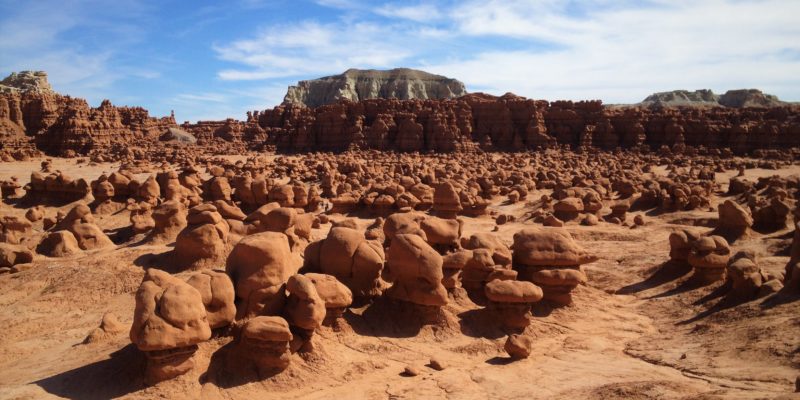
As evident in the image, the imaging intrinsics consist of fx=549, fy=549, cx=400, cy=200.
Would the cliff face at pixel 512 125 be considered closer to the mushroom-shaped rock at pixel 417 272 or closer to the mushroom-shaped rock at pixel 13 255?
the mushroom-shaped rock at pixel 13 255

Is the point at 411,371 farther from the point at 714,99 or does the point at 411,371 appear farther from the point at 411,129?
the point at 714,99

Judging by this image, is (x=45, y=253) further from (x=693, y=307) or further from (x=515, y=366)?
(x=693, y=307)

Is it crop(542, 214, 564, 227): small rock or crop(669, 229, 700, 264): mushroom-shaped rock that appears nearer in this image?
crop(669, 229, 700, 264): mushroom-shaped rock

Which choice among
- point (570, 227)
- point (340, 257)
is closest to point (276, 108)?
point (570, 227)

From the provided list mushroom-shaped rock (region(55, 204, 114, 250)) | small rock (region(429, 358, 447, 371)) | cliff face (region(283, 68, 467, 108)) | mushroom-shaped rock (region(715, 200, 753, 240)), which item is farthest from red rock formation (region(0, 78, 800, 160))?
small rock (region(429, 358, 447, 371))

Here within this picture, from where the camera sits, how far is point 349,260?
947 cm

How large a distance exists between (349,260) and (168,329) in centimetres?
350

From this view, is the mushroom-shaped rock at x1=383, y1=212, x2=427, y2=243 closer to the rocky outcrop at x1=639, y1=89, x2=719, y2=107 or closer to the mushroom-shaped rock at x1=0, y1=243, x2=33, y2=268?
the mushroom-shaped rock at x1=0, y1=243, x2=33, y2=268

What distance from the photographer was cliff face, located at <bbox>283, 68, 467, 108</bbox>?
86500 millimetres

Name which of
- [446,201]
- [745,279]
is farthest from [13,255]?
[745,279]

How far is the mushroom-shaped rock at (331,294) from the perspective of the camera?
8398 mm

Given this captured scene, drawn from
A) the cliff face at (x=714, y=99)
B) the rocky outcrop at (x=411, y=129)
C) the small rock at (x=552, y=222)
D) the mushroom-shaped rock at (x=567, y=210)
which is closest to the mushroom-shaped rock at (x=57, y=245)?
the small rock at (x=552, y=222)

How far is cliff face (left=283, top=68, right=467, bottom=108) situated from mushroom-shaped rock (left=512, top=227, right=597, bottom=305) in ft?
248

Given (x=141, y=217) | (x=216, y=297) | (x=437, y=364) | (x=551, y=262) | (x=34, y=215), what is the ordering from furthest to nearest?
(x=34, y=215) < (x=141, y=217) < (x=551, y=262) < (x=437, y=364) < (x=216, y=297)
